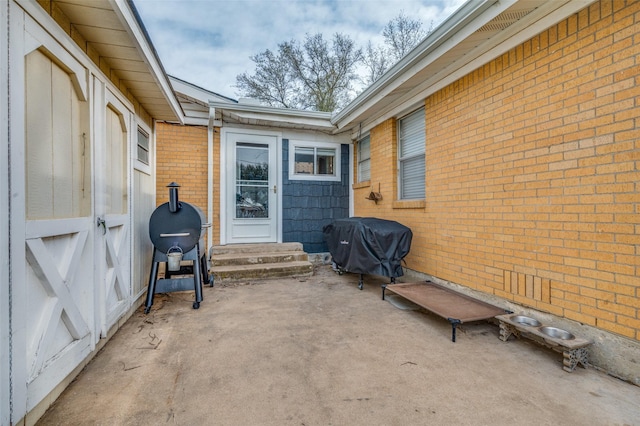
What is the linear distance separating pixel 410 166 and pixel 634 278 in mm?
3033

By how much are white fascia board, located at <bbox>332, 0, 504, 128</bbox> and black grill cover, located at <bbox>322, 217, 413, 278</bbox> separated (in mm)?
1986

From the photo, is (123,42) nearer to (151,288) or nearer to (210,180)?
(151,288)

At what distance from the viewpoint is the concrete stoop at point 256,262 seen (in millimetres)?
4609

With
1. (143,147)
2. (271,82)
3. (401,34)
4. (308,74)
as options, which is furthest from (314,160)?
(401,34)

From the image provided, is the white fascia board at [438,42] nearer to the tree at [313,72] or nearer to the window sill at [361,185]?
the window sill at [361,185]

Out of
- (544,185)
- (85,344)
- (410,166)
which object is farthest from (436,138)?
(85,344)

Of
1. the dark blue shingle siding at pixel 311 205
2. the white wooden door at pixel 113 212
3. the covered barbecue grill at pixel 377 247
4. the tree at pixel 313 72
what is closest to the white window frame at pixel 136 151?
the white wooden door at pixel 113 212

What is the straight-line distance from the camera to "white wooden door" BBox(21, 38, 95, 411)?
155 centimetres

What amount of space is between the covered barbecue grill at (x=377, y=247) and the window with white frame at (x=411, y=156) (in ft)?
2.46

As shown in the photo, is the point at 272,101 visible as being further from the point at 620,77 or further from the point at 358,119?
the point at 620,77

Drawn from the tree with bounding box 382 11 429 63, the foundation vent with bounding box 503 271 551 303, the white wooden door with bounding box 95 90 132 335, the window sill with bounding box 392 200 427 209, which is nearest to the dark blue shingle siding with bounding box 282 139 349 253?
the window sill with bounding box 392 200 427 209

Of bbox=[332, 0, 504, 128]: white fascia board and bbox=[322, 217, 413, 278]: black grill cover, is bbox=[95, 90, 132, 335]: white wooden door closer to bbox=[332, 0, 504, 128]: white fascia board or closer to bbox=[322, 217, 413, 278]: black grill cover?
bbox=[322, 217, 413, 278]: black grill cover

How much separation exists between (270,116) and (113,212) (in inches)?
131

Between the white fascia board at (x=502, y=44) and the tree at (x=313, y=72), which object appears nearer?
the white fascia board at (x=502, y=44)
